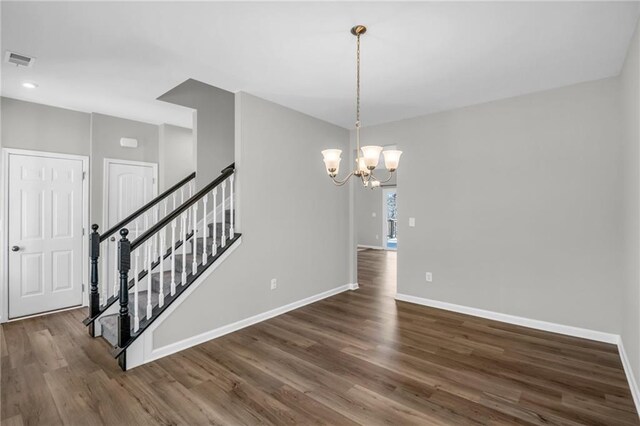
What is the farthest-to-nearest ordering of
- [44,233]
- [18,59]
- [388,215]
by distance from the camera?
[388,215] < [44,233] < [18,59]

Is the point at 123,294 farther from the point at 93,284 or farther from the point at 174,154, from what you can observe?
the point at 174,154

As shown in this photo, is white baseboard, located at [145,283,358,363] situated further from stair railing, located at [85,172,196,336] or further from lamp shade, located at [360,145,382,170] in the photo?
A: lamp shade, located at [360,145,382,170]

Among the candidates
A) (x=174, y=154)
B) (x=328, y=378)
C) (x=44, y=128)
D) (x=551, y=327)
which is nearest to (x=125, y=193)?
(x=174, y=154)

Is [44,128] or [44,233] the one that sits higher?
[44,128]

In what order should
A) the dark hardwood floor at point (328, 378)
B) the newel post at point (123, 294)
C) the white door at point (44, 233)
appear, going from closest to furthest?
1. the dark hardwood floor at point (328, 378)
2. the newel post at point (123, 294)
3. the white door at point (44, 233)

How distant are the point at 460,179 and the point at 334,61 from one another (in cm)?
237

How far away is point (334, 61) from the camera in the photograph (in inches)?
112

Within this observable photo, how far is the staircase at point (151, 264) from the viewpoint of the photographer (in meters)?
2.64

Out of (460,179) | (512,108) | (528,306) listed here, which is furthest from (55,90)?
(528,306)

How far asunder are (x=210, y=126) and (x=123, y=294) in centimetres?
270

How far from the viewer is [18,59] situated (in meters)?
2.78

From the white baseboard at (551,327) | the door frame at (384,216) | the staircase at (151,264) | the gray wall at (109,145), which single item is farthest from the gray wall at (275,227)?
the door frame at (384,216)

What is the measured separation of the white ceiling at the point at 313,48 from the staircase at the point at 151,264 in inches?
48.9

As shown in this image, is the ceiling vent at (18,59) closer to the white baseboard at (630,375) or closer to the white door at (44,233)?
the white door at (44,233)
